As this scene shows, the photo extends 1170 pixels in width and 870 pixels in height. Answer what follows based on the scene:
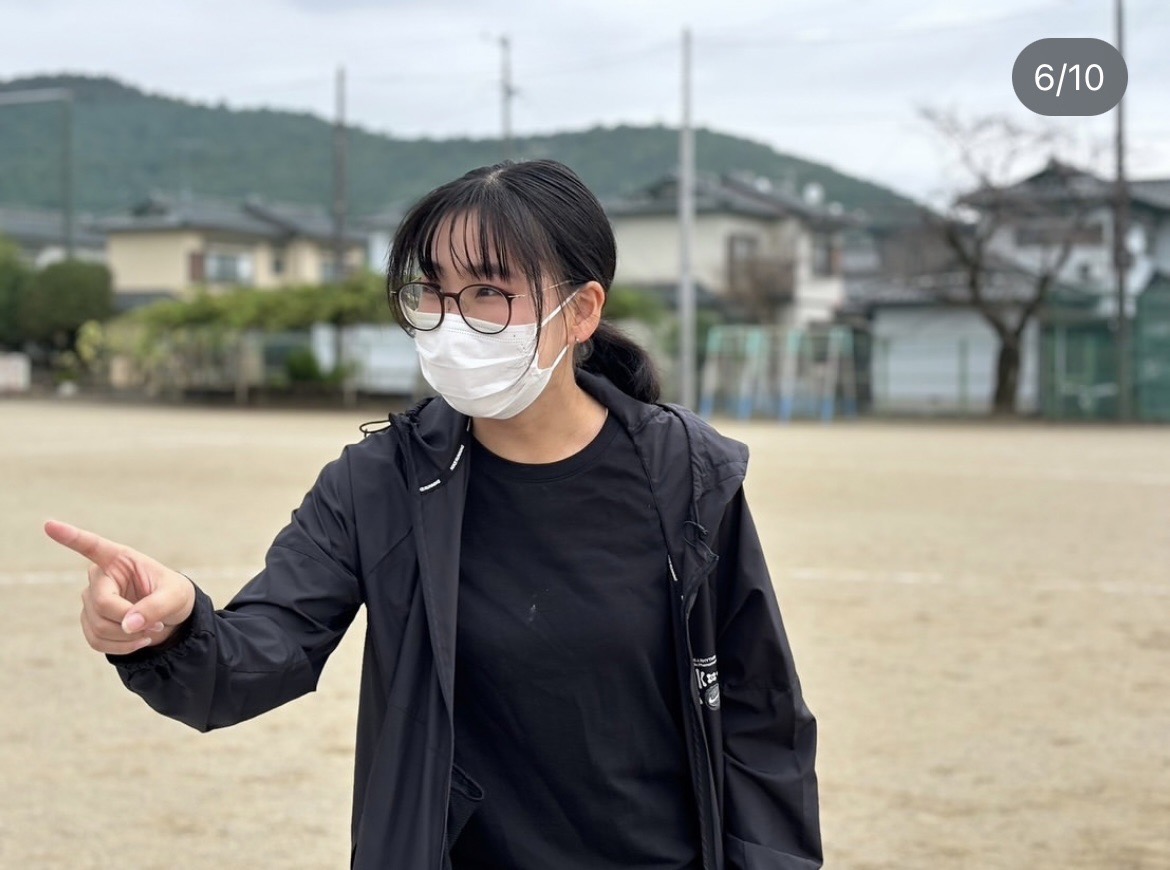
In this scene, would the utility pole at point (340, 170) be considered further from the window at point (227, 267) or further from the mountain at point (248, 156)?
the mountain at point (248, 156)

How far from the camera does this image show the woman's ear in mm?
1938

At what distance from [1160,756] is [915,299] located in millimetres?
27989

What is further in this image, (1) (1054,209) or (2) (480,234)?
(1) (1054,209)

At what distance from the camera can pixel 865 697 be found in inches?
228

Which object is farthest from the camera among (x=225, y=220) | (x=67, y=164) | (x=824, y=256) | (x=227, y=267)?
(x=225, y=220)

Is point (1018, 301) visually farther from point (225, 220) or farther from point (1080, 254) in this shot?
point (225, 220)

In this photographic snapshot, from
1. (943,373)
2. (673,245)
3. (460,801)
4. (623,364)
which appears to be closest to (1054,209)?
(943,373)

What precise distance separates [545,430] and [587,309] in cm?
18

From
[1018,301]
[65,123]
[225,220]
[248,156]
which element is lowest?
[1018,301]

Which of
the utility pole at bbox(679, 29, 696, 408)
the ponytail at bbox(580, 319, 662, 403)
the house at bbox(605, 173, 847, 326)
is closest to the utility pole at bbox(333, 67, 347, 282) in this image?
the house at bbox(605, 173, 847, 326)

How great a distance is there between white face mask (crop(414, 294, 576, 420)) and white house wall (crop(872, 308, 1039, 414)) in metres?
28.5

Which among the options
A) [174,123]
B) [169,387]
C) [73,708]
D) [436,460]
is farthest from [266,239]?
[436,460]

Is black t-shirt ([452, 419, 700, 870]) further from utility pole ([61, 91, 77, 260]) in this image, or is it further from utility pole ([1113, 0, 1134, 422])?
utility pole ([61, 91, 77, 260])

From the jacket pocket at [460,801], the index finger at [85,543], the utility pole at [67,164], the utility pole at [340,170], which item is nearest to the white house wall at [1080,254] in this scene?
the utility pole at [340,170]
